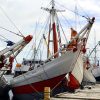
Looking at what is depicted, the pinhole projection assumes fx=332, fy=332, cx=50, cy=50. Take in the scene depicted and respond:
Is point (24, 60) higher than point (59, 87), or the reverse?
point (24, 60)

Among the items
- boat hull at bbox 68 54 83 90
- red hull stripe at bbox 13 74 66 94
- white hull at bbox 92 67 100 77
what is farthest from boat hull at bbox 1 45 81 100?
white hull at bbox 92 67 100 77

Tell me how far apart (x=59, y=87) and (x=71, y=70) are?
193cm

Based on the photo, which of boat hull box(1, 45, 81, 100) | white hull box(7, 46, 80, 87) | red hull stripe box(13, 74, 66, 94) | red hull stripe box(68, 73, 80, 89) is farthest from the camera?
red hull stripe box(68, 73, 80, 89)

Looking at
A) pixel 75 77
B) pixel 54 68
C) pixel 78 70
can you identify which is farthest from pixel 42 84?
pixel 78 70

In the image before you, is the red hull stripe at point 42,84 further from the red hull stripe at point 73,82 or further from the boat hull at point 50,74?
the red hull stripe at point 73,82

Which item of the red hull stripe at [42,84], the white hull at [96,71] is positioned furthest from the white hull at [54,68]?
the white hull at [96,71]

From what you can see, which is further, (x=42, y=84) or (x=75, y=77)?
(x=75, y=77)

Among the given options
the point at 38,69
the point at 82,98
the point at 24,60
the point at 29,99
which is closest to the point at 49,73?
the point at 38,69

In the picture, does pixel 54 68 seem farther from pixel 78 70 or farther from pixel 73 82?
pixel 78 70

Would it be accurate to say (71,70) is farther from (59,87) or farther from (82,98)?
(82,98)

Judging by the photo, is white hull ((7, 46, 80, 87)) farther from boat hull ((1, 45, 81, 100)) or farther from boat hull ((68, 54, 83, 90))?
boat hull ((68, 54, 83, 90))

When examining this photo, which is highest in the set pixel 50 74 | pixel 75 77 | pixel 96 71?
pixel 96 71

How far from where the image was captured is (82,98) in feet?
75.7

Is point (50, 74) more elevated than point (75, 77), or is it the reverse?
point (50, 74)
